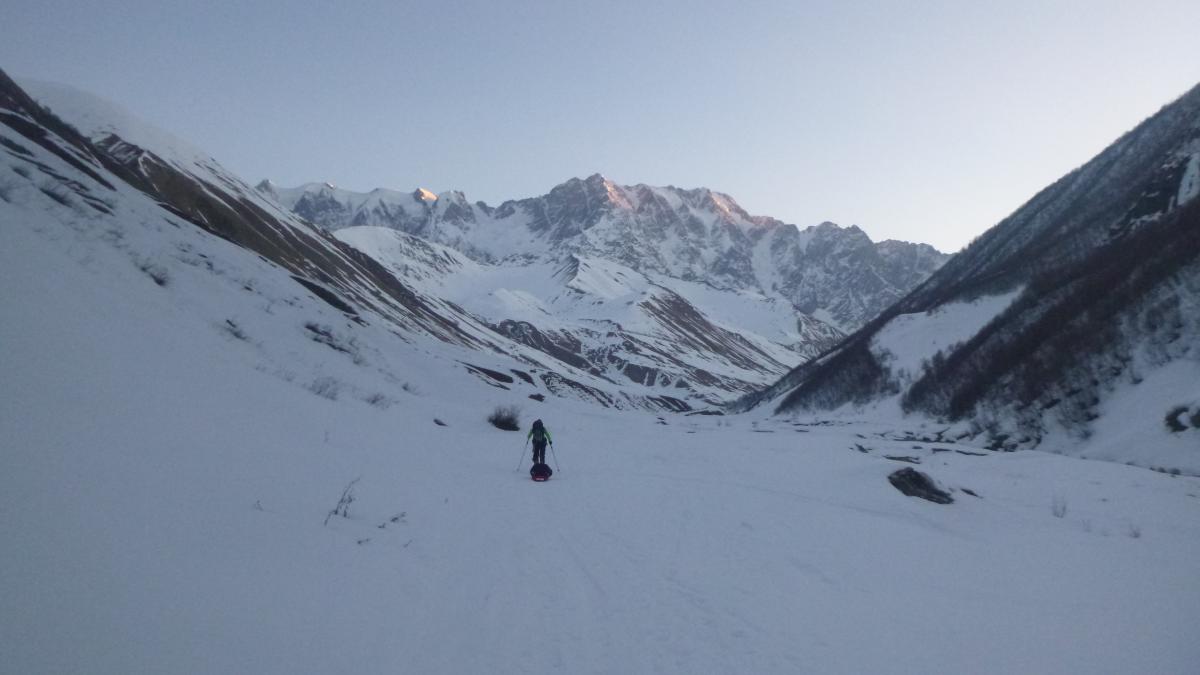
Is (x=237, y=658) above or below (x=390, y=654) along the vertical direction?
above

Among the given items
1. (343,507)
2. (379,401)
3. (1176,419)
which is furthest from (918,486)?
(379,401)

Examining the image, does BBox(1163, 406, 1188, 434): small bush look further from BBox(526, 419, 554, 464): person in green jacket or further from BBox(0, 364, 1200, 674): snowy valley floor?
BBox(526, 419, 554, 464): person in green jacket

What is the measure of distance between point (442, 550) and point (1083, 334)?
3094 cm

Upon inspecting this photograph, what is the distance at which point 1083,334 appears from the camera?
82.4 ft

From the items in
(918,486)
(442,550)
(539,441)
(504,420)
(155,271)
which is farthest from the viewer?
(504,420)

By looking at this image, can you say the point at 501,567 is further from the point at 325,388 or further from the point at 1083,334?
the point at 1083,334

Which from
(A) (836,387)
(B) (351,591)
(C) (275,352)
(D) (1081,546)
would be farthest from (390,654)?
(A) (836,387)

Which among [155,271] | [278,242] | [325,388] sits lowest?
[325,388]

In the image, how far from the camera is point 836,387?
173ft

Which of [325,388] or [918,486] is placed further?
[325,388]

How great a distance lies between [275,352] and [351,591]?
15.4m

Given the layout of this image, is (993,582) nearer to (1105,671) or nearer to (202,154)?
(1105,671)

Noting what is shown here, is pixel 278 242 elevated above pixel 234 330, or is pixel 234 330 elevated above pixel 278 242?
pixel 278 242

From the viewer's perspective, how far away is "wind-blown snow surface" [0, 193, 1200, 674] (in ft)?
12.8
